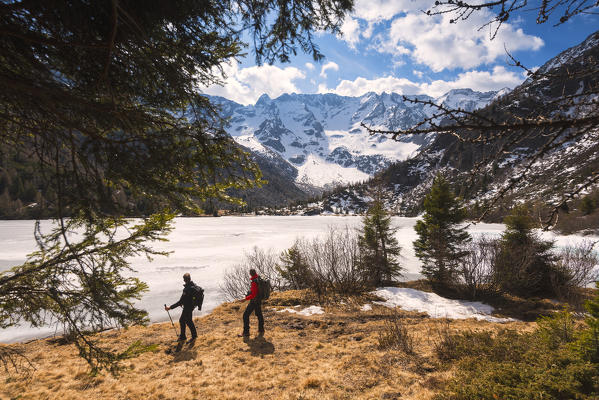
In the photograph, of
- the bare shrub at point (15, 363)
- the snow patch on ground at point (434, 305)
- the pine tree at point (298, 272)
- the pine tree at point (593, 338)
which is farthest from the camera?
the pine tree at point (298, 272)

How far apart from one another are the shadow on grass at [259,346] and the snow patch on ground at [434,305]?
757cm

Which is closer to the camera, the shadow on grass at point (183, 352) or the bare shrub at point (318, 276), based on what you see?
the shadow on grass at point (183, 352)

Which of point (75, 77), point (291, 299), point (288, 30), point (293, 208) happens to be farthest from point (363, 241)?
point (293, 208)

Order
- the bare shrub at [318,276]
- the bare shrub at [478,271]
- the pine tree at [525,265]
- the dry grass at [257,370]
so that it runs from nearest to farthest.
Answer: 1. the dry grass at [257,370]
2. the bare shrub at [318,276]
3. the pine tree at [525,265]
4. the bare shrub at [478,271]

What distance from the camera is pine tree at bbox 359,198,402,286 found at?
711 inches

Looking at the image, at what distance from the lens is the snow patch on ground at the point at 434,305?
1253 centimetres

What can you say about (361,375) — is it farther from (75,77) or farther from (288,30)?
(75,77)

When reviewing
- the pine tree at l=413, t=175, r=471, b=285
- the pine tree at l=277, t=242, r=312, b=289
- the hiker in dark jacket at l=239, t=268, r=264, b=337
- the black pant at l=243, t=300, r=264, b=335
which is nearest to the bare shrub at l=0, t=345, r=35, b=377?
the hiker in dark jacket at l=239, t=268, r=264, b=337

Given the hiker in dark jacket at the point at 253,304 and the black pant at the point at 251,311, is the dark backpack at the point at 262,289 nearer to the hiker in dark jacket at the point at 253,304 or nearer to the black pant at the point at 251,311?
the hiker in dark jacket at the point at 253,304

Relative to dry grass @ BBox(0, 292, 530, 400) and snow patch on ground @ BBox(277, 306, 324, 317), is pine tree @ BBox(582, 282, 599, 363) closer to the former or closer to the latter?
dry grass @ BBox(0, 292, 530, 400)

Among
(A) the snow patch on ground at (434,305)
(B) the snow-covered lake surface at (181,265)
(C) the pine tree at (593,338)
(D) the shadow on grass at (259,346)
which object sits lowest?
(B) the snow-covered lake surface at (181,265)

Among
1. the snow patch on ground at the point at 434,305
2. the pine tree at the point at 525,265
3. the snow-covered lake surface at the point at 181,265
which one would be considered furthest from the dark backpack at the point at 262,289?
the pine tree at the point at 525,265

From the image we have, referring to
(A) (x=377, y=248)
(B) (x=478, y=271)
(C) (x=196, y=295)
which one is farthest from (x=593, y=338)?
(A) (x=377, y=248)

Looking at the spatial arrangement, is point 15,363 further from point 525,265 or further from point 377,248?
point 525,265
